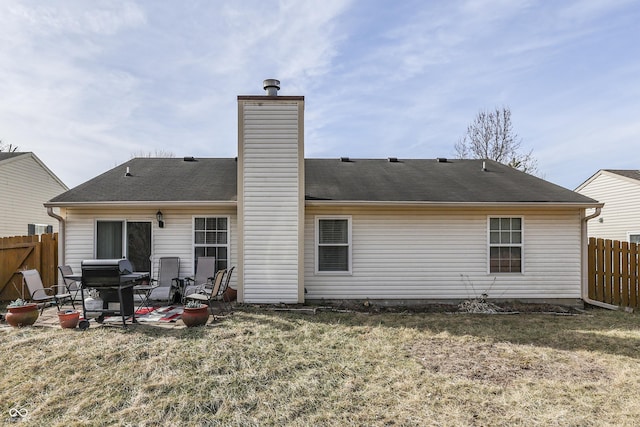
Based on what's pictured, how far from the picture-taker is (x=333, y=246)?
8.84m

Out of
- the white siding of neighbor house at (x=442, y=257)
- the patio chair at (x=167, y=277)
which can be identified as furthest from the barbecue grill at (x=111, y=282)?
the white siding of neighbor house at (x=442, y=257)

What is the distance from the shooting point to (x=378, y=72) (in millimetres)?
11539

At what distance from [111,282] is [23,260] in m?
5.25

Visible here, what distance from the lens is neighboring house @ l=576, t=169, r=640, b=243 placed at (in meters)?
14.4

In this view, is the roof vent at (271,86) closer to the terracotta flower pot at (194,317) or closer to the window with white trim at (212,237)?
the window with white trim at (212,237)

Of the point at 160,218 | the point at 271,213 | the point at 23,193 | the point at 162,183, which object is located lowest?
the point at 160,218

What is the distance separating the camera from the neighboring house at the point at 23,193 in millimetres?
14391

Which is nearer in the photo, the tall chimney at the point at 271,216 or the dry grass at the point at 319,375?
the dry grass at the point at 319,375

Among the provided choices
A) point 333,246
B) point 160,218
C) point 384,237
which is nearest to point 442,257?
point 384,237

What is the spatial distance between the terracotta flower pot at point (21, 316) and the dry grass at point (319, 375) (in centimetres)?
20

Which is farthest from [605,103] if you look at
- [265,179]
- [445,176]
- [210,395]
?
[210,395]

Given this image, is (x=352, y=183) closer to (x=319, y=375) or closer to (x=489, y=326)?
(x=489, y=326)

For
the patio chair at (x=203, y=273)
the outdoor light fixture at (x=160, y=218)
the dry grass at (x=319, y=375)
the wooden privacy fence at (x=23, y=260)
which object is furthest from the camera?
the wooden privacy fence at (x=23, y=260)

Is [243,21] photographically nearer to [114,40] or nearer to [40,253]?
[114,40]
